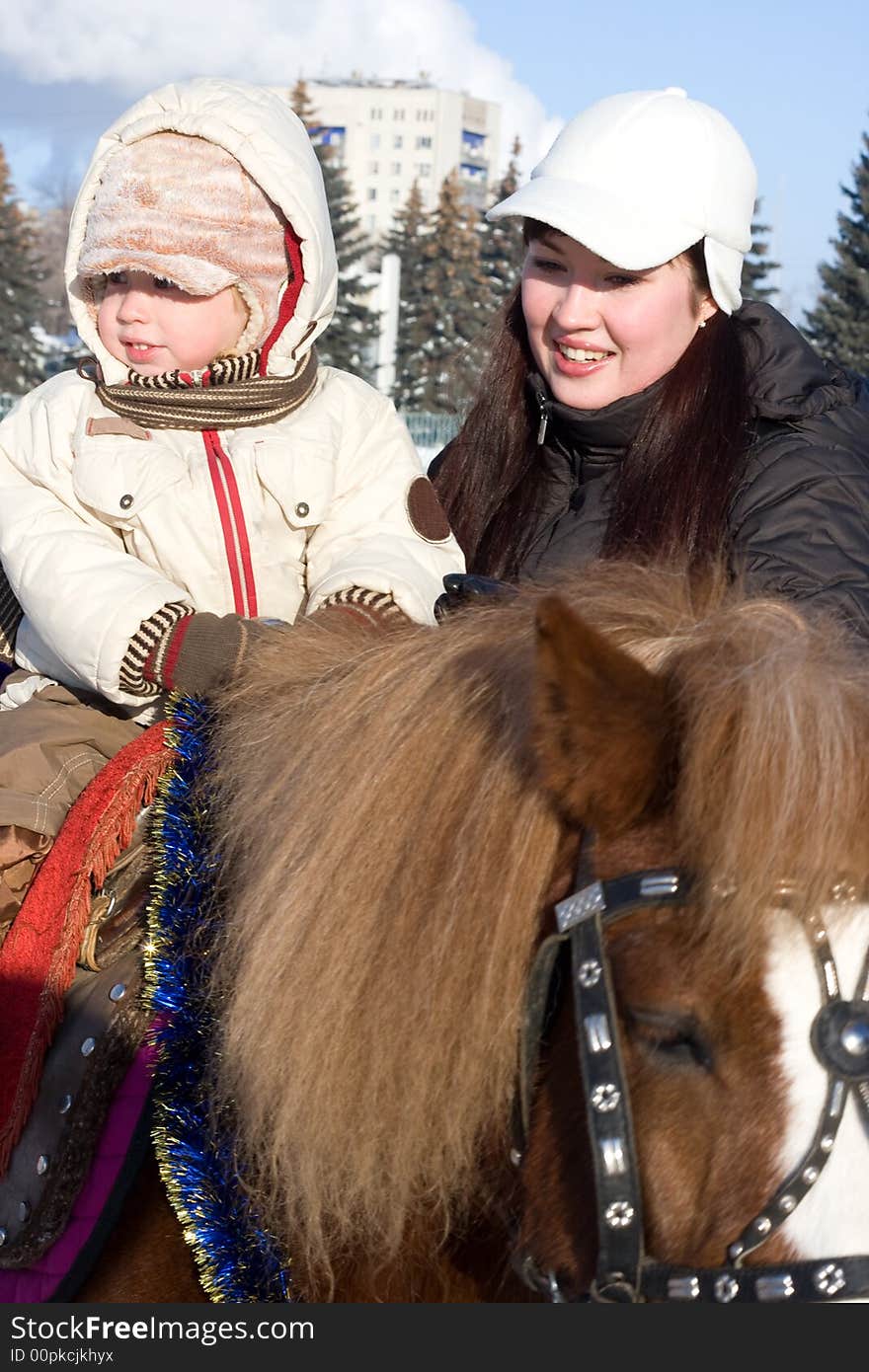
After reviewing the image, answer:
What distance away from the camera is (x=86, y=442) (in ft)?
8.84

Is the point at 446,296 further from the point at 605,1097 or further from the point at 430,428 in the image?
the point at 605,1097

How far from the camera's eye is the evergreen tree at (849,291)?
109 ft

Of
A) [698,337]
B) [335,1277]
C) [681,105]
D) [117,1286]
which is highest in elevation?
[681,105]

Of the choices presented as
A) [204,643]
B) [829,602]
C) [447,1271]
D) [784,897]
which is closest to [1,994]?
[204,643]

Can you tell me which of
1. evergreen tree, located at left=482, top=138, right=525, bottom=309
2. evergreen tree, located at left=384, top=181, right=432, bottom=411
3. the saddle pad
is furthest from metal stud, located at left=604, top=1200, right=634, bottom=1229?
evergreen tree, located at left=482, top=138, right=525, bottom=309

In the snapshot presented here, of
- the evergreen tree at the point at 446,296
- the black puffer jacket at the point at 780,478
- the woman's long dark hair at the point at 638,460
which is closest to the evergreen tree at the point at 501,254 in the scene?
the evergreen tree at the point at 446,296

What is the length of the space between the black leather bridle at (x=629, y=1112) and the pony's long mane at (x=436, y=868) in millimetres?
69

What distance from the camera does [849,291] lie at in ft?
111

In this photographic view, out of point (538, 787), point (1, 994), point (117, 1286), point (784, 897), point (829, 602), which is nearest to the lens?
point (784, 897)

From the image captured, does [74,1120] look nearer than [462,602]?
Yes

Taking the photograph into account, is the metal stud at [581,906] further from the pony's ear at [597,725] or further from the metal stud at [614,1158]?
the metal stud at [614,1158]

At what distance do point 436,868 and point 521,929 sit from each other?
0.14 m

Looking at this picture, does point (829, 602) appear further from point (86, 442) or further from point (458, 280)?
point (458, 280)

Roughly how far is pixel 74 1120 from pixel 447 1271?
62cm
